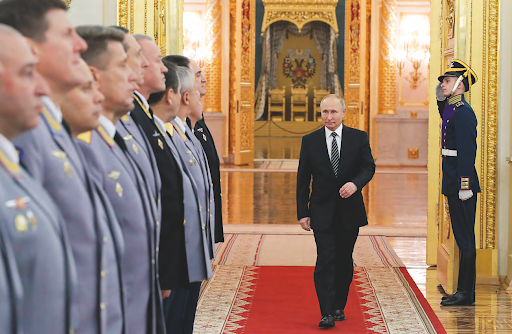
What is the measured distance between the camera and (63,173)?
4.27ft

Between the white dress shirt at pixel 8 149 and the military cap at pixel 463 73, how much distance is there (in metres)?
3.59

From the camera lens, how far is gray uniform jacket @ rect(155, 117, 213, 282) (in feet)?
8.05

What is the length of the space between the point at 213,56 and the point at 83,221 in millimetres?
12953

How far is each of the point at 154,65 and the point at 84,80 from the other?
2.80ft

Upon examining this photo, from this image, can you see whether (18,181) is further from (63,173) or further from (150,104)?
(150,104)

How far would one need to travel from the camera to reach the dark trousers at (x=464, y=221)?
167 inches

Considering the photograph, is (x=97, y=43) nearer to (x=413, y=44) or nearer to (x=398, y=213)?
(x=398, y=213)

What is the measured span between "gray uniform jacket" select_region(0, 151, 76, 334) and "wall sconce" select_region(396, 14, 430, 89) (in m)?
13.4

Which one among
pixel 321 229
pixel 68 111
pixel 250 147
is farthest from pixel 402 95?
pixel 68 111

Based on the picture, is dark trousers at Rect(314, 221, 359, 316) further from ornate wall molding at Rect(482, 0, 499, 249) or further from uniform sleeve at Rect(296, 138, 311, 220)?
ornate wall molding at Rect(482, 0, 499, 249)

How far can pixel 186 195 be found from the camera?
8.06ft

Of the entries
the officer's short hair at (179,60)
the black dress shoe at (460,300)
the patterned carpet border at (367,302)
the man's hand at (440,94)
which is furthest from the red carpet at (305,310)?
the officer's short hair at (179,60)

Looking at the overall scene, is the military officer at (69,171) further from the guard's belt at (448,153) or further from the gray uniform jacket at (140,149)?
the guard's belt at (448,153)

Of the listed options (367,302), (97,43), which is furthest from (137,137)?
(367,302)
